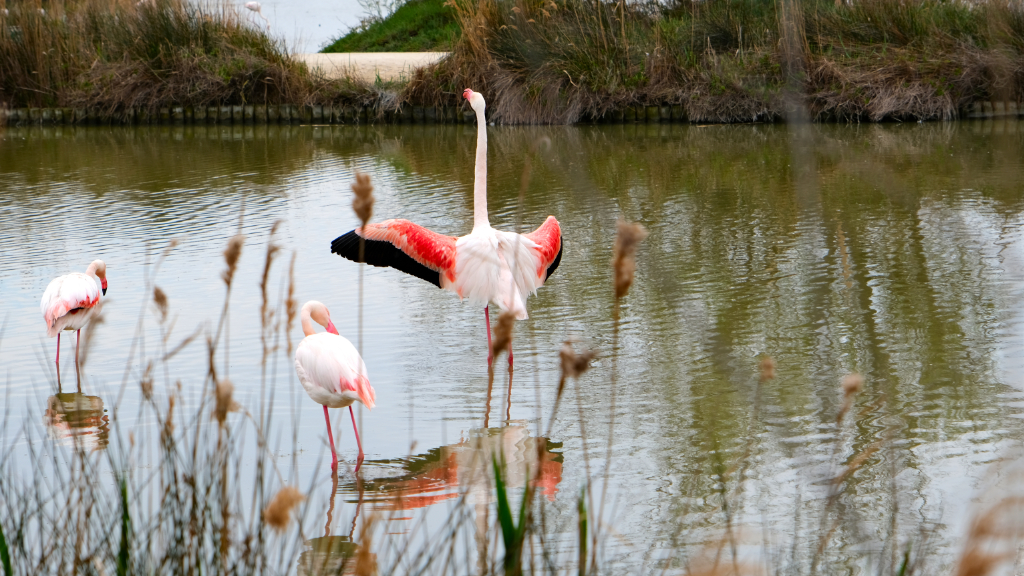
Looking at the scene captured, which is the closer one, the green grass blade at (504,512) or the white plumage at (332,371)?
the green grass blade at (504,512)

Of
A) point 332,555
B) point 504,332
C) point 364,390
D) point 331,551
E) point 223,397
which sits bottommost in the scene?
point 332,555

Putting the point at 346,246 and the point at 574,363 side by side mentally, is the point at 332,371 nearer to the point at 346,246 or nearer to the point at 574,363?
the point at 346,246

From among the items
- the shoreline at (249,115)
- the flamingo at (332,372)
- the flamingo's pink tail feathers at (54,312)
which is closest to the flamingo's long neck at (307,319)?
the flamingo at (332,372)

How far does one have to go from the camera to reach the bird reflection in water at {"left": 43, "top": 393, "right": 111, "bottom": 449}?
3840mm

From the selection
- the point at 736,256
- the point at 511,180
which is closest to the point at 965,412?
the point at 736,256

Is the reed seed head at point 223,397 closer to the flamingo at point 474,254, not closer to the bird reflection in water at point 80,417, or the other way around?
the bird reflection in water at point 80,417

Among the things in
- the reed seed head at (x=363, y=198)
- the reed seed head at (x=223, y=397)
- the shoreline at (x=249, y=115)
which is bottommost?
the reed seed head at (x=223, y=397)

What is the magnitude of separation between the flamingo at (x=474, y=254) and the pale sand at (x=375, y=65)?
908 cm

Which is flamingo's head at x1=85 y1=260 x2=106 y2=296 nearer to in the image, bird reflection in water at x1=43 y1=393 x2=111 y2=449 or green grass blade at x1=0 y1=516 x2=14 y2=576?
bird reflection in water at x1=43 y1=393 x2=111 y2=449

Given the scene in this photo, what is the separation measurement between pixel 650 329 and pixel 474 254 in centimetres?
95

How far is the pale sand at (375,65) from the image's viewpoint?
14102 mm

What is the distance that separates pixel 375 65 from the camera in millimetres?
14914

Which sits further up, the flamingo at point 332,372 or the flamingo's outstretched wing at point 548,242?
the flamingo's outstretched wing at point 548,242

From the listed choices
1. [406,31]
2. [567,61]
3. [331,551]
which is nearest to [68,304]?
[331,551]
